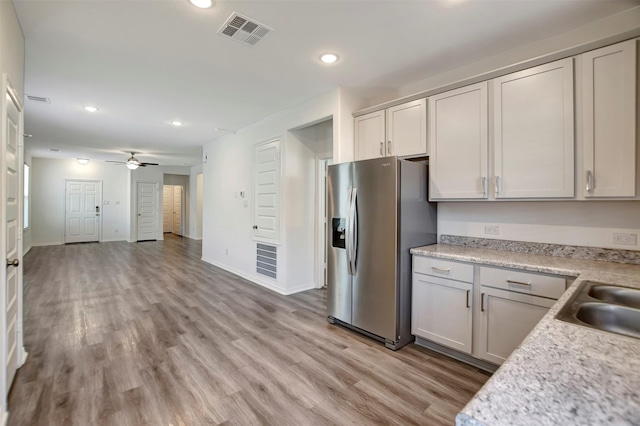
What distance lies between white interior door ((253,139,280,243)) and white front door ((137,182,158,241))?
7.20 m

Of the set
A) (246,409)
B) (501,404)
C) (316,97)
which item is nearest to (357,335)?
(246,409)

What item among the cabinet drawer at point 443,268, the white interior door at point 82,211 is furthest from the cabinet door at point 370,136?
the white interior door at point 82,211

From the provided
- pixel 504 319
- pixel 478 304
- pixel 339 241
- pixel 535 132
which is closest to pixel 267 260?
pixel 339 241

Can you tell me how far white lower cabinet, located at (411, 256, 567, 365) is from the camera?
212 centimetres

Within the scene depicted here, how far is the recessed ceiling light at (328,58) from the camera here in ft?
9.09

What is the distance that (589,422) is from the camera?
566 millimetres

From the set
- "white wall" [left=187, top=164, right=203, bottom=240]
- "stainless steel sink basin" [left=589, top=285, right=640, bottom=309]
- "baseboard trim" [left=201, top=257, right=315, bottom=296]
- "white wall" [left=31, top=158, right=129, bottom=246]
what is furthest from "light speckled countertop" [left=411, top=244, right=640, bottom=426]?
"white wall" [left=31, top=158, right=129, bottom=246]

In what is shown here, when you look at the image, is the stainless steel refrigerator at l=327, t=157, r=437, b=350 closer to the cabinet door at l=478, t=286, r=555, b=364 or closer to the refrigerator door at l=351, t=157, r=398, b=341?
the refrigerator door at l=351, t=157, r=398, b=341

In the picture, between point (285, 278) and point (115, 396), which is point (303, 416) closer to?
point (115, 396)

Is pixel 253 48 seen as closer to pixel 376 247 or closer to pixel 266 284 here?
pixel 376 247

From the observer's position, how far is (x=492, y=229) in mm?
2812

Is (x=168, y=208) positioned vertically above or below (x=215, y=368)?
above

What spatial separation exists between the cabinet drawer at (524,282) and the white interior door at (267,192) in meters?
2.98

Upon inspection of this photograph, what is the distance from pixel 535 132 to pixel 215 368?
10.5 feet
